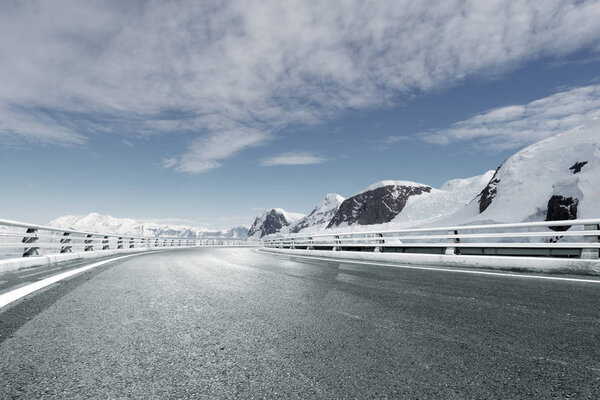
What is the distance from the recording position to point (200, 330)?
3.20 m

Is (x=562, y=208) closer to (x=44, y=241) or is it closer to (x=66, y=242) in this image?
(x=66, y=242)

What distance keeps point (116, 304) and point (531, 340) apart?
4176mm

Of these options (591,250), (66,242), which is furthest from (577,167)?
(66,242)

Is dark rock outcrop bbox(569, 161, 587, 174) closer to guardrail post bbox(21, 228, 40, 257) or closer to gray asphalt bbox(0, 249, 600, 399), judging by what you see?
gray asphalt bbox(0, 249, 600, 399)

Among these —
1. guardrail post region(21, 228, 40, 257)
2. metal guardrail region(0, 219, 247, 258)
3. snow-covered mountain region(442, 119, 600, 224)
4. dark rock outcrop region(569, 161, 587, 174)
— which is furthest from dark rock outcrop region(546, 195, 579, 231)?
guardrail post region(21, 228, 40, 257)

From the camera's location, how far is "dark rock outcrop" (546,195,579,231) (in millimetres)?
50312

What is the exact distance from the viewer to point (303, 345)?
8.95ft

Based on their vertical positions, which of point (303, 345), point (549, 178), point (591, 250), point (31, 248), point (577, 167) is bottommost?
point (303, 345)

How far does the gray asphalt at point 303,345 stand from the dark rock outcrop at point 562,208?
182 feet

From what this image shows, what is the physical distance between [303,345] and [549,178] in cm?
7901

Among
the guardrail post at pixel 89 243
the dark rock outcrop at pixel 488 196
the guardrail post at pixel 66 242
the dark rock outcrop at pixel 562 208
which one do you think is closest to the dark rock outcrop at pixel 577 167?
the dark rock outcrop at pixel 562 208

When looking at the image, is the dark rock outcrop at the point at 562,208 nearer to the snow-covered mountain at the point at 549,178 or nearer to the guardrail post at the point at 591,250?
the snow-covered mountain at the point at 549,178

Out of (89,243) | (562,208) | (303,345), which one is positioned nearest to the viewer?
(303,345)

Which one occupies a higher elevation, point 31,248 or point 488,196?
point 488,196
